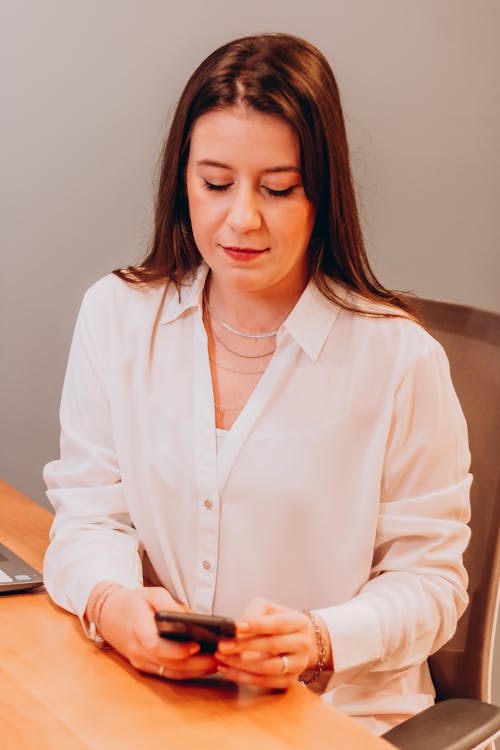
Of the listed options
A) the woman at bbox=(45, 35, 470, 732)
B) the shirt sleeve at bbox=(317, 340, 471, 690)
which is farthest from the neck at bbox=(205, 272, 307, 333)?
the shirt sleeve at bbox=(317, 340, 471, 690)

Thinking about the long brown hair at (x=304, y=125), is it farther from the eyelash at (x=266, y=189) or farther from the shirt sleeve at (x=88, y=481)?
the shirt sleeve at (x=88, y=481)

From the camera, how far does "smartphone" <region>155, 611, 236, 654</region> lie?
1112mm

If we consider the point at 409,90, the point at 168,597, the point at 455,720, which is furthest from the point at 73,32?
the point at 455,720

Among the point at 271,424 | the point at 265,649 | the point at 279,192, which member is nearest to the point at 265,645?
the point at 265,649

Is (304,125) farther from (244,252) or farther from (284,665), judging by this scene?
(284,665)

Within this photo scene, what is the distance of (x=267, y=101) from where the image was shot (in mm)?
1365

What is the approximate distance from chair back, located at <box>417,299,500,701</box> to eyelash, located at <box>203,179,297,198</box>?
0.36 metres

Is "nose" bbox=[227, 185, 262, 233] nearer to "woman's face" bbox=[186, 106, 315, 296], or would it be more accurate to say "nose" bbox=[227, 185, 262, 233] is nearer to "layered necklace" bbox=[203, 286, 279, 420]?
"woman's face" bbox=[186, 106, 315, 296]

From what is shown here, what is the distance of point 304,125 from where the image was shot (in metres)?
1.38

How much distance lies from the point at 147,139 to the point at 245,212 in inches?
33.1

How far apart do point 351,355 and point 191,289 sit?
0.92 feet

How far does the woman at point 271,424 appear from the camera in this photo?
1377mm

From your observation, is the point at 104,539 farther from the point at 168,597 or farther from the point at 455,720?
the point at 455,720

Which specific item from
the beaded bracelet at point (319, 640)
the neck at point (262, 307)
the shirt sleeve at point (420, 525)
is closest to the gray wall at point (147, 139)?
the neck at point (262, 307)
